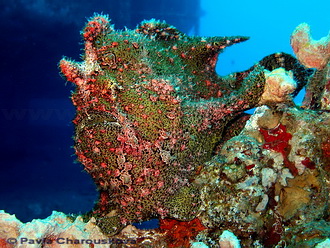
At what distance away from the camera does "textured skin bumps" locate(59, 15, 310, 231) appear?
9.15ft

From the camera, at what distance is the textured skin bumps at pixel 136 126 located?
2789 mm

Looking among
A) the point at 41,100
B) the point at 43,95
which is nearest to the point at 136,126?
the point at 43,95

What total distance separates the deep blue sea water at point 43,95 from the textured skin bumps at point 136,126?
12936mm

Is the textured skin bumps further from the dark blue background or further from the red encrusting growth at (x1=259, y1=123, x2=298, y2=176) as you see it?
the dark blue background

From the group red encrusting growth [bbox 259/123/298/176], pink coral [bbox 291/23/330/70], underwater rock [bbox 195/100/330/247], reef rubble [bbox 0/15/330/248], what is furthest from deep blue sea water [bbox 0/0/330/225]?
pink coral [bbox 291/23/330/70]

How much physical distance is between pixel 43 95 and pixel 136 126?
794 inches

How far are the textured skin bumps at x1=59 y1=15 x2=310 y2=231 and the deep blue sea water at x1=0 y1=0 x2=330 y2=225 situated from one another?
12.9 meters

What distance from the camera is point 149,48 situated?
3178mm

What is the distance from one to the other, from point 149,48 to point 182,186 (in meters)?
1.66

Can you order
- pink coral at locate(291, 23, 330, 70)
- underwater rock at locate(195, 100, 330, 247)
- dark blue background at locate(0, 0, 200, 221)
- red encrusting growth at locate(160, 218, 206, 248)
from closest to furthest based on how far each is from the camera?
underwater rock at locate(195, 100, 330, 247)
red encrusting growth at locate(160, 218, 206, 248)
pink coral at locate(291, 23, 330, 70)
dark blue background at locate(0, 0, 200, 221)

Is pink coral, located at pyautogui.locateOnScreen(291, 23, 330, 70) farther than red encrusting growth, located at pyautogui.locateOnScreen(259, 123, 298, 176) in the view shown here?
Yes

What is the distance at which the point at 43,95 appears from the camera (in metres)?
20.6

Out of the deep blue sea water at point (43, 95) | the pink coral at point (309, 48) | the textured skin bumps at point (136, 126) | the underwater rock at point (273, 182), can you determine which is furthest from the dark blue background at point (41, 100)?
the underwater rock at point (273, 182)

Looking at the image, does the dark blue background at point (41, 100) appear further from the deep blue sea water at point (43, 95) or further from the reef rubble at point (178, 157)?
the reef rubble at point (178, 157)
